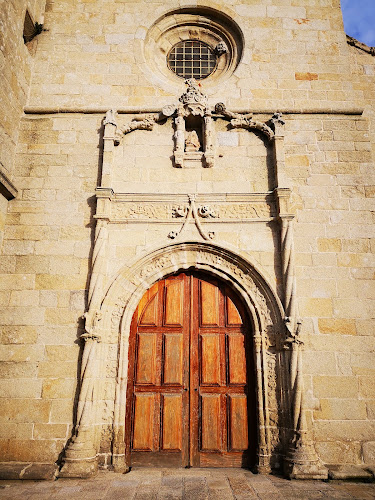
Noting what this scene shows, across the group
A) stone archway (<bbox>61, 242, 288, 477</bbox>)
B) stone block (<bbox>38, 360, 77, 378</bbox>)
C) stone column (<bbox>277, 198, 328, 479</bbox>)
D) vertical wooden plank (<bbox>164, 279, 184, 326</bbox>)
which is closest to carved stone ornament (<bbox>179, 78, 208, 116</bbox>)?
stone column (<bbox>277, 198, 328, 479</bbox>)

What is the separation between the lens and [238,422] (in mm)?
4605

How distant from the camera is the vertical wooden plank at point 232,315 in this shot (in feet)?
16.3

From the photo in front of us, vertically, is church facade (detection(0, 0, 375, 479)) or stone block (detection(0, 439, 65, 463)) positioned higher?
church facade (detection(0, 0, 375, 479))

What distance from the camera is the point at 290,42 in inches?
237

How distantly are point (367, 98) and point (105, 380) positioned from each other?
578 cm

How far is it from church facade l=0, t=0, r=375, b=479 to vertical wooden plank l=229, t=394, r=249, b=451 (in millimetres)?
18

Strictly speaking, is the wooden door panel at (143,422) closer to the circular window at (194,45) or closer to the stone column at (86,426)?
the stone column at (86,426)

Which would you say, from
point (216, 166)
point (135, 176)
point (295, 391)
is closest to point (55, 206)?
point (135, 176)

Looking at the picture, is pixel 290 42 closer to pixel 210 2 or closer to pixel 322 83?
pixel 322 83

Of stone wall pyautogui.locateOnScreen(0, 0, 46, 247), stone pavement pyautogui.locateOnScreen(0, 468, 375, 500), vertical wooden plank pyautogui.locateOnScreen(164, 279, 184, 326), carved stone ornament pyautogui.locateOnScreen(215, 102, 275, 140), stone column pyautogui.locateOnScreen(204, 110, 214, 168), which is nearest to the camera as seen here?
stone pavement pyautogui.locateOnScreen(0, 468, 375, 500)

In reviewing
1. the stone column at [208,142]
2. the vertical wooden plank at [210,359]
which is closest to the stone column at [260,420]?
the vertical wooden plank at [210,359]

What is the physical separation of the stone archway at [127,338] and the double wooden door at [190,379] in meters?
0.21

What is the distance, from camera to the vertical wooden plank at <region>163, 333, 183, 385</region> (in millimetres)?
4750

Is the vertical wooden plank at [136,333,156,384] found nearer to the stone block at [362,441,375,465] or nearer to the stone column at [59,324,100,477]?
the stone column at [59,324,100,477]
